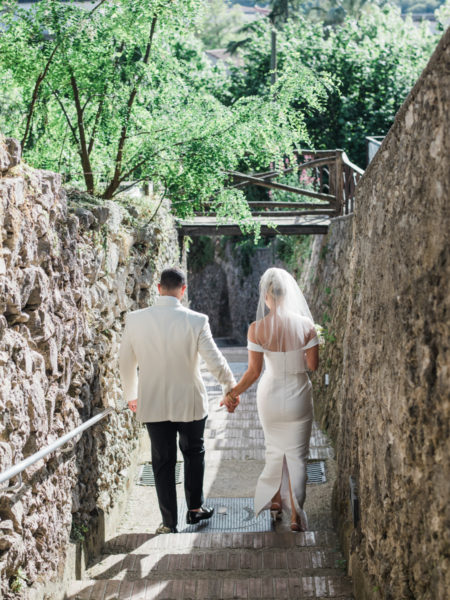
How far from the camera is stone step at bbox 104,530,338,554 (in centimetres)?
415

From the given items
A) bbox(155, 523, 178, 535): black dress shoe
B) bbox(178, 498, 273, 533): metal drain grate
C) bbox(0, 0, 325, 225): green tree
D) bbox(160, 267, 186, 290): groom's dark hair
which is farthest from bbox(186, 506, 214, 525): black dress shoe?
bbox(0, 0, 325, 225): green tree

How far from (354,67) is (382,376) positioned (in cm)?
1605

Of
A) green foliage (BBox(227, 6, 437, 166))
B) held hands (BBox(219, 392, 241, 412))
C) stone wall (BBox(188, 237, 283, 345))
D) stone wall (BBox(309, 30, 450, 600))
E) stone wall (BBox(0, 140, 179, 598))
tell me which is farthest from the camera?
stone wall (BBox(188, 237, 283, 345))

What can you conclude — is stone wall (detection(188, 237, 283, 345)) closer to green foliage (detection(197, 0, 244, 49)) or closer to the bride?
the bride

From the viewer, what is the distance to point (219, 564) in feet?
12.4

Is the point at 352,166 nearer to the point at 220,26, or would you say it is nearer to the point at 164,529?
the point at 164,529

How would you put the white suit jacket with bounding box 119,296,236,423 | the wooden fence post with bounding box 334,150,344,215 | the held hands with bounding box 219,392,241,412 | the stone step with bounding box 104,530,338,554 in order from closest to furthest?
the stone step with bounding box 104,530,338,554 → the white suit jacket with bounding box 119,296,236,423 → the held hands with bounding box 219,392,241,412 → the wooden fence post with bounding box 334,150,344,215

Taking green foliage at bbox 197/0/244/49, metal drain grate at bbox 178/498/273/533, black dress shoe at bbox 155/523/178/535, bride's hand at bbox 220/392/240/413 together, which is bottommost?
metal drain grate at bbox 178/498/273/533

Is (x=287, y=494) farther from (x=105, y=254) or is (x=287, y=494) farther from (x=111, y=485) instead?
(x=105, y=254)

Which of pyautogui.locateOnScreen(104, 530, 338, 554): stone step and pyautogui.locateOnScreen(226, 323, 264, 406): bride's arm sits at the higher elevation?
pyautogui.locateOnScreen(226, 323, 264, 406): bride's arm

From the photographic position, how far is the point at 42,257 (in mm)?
3223

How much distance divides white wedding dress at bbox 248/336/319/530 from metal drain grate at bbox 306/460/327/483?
1076 mm

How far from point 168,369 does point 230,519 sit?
51.9 inches

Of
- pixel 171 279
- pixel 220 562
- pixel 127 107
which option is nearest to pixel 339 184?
pixel 127 107
